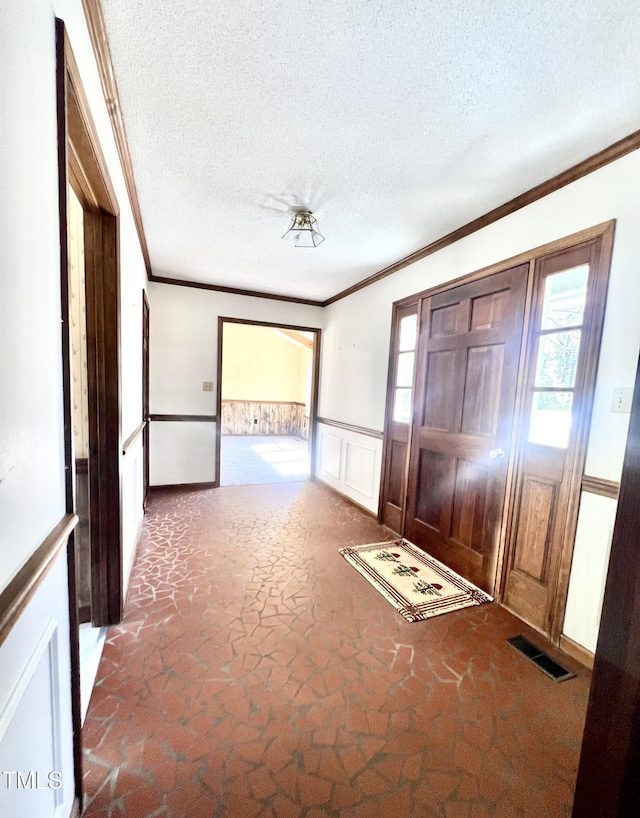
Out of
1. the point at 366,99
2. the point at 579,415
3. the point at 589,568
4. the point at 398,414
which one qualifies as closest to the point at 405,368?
the point at 398,414

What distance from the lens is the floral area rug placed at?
81.9 inches

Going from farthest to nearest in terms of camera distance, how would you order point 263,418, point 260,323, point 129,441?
point 263,418 → point 260,323 → point 129,441

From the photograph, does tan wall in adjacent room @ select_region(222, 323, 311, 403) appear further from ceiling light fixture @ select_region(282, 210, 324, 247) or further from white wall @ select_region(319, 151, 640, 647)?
white wall @ select_region(319, 151, 640, 647)

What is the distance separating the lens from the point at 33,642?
73cm

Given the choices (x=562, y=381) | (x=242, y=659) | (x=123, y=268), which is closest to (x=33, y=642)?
(x=242, y=659)

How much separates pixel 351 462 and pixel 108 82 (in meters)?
3.39

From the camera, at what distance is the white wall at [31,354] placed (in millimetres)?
618

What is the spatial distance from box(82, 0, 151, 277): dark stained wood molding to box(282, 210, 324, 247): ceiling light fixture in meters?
0.99

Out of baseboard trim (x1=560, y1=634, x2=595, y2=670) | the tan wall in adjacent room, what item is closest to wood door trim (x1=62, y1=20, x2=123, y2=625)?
baseboard trim (x1=560, y1=634, x2=595, y2=670)

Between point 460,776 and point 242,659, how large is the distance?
97 centimetres

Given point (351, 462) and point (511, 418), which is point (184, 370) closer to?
point (351, 462)

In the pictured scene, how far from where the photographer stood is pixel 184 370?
397cm

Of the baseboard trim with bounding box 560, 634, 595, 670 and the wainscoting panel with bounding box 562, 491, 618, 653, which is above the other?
the wainscoting panel with bounding box 562, 491, 618, 653

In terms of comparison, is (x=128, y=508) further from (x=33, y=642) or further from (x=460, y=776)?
(x=460, y=776)
